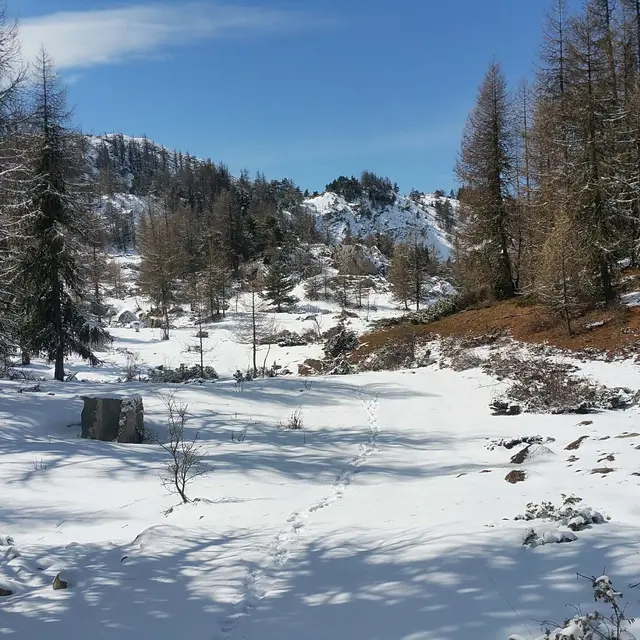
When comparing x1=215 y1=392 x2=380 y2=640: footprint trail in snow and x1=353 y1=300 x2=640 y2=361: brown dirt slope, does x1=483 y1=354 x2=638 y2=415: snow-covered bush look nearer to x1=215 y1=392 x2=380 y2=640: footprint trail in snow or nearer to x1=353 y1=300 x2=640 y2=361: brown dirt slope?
x1=353 y1=300 x2=640 y2=361: brown dirt slope

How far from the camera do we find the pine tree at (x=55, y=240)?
57.5 feet

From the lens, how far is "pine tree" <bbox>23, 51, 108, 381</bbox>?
17531 millimetres

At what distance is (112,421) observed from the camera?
10109 mm

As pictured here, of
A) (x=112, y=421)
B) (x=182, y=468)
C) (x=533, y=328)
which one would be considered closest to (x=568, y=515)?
(x=182, y=468)

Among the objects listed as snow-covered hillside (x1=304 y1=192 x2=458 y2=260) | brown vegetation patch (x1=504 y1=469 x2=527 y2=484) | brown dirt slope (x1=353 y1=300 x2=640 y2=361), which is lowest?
brown vegetation patch (x1=504 y1=469 x2=527 y2=484)

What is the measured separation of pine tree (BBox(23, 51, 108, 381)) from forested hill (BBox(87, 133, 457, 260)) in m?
46.6

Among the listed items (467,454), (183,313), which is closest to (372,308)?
(183,313)

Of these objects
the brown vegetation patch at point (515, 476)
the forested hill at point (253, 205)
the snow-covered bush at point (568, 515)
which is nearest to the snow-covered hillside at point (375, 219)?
the forested hill at point (253, 205)

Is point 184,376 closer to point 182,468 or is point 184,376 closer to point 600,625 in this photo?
point 182,468

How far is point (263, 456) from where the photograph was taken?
9180 mm

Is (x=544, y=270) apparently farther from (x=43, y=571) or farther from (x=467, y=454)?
(x=43, y=571)

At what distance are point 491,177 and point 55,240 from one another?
1949 cm

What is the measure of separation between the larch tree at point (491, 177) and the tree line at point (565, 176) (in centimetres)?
5

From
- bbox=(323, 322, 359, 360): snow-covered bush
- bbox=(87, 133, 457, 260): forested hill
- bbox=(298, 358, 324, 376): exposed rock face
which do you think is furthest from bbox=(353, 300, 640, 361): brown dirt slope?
bbox=(87, 133, 457, 260): forested hill
